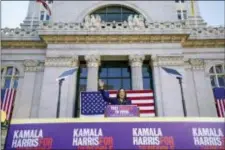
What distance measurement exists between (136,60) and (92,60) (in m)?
3.38

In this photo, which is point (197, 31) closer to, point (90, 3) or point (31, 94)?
point (90, 3)

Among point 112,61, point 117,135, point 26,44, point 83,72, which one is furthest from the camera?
point 26,44

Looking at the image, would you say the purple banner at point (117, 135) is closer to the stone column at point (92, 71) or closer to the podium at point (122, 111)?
the podium at point (122, 111)

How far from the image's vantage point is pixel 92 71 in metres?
21.2

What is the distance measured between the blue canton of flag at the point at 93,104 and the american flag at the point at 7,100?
549cm

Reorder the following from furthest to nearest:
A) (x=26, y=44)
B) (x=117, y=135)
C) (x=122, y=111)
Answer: (x=26, y=44), (x=122, y=111), (x=117, y=135)

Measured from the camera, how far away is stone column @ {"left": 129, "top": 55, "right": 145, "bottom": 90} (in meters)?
20.5

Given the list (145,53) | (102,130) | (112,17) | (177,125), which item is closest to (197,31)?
(145,53)

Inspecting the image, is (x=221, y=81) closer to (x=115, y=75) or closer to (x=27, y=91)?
(x=115, y=75)

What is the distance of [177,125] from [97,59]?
11031mm

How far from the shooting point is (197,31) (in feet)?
77.2

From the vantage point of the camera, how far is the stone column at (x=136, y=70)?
2048 cm

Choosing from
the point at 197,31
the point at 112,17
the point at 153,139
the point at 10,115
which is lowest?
the point at 153,139

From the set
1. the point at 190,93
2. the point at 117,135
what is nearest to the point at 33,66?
the point at 190,93
